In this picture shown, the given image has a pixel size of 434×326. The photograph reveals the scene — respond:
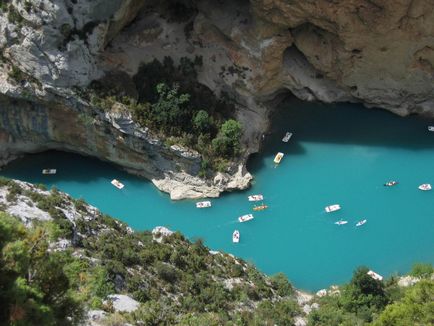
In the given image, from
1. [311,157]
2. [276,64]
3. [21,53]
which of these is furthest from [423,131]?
[21,53]

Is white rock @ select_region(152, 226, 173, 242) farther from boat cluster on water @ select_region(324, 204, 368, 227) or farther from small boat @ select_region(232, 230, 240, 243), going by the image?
boat cluster on water @ select_region(324, 204, 368, 227)

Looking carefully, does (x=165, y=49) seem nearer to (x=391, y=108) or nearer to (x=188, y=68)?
(x=188, y=68)

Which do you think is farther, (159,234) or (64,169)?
(64,169)

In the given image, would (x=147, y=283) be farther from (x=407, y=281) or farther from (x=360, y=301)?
(x=407, y=281)

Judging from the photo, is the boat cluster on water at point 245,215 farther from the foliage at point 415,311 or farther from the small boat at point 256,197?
the foliage at point 415,311

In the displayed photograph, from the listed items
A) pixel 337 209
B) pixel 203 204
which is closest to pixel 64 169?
pixel 203 204

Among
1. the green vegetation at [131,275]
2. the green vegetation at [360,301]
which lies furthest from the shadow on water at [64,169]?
the green vegetation at [360,301]
